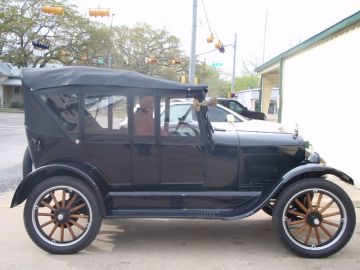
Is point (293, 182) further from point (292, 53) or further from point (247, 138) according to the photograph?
point (292, 53)

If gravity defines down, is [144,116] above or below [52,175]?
above

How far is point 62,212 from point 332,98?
24.3 feet

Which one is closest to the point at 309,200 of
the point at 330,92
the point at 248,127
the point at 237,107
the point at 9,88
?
the point at 248,127

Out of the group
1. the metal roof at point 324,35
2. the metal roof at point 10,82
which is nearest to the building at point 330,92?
the metal roof at point 324,35

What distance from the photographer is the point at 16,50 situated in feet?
142

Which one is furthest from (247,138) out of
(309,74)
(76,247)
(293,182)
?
(309,74)

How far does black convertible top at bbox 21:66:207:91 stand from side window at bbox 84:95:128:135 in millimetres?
170

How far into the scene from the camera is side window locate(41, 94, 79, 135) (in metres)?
4.98

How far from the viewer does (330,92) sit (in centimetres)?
1070

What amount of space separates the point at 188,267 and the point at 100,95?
1982 mm

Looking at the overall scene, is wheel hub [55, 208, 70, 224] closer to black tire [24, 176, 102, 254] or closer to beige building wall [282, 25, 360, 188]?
black tire [24, 176, 102, 254]

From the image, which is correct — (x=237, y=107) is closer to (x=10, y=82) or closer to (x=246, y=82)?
(x=10, y=82)

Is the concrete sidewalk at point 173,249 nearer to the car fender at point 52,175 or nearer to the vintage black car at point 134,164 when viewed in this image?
the vintage black car at point 134,164

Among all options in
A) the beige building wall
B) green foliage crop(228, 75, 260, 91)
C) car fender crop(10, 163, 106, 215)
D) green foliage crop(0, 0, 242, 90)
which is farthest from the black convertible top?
green foliage crop(228, 75, 260, 91)
